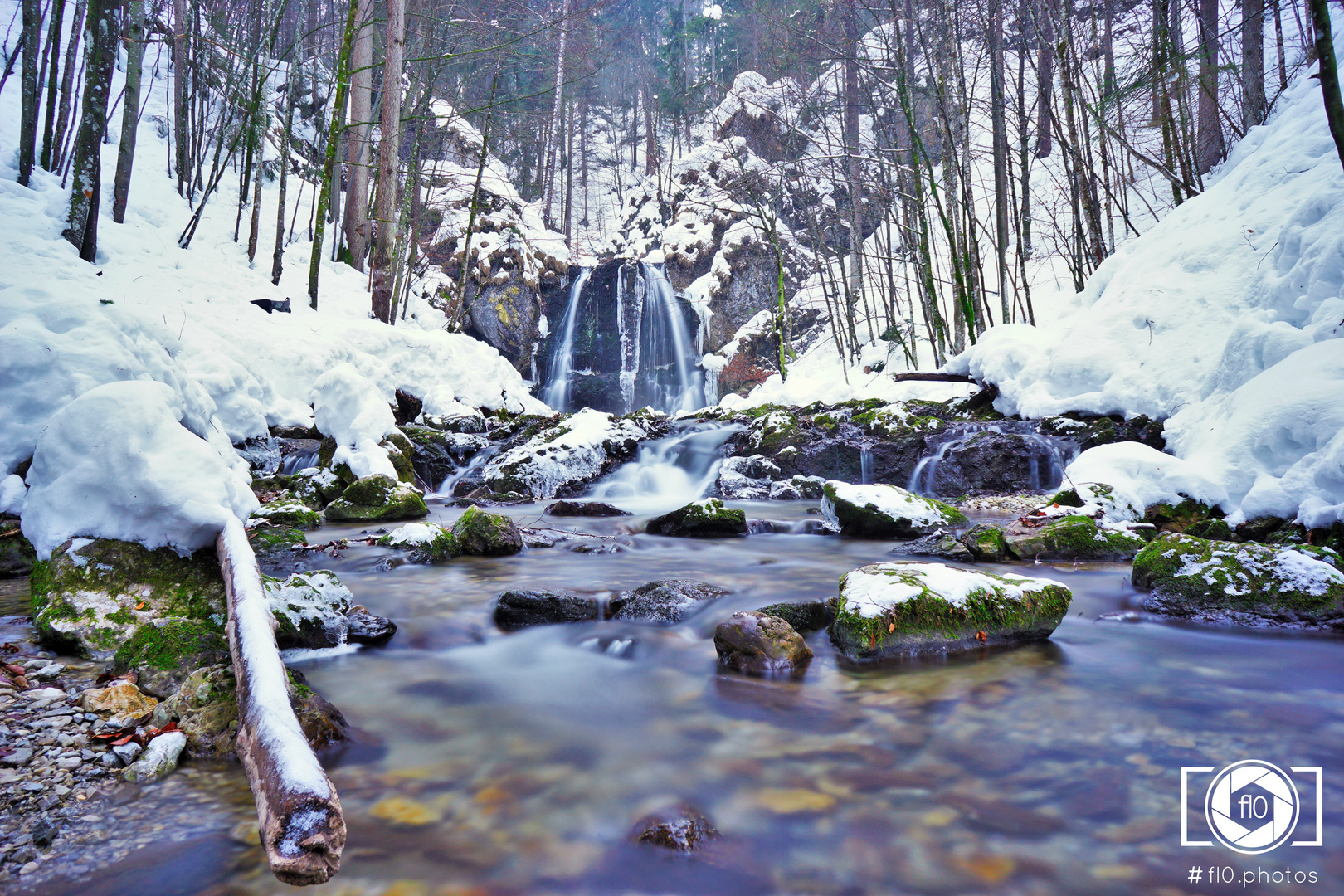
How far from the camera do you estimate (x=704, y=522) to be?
612 cm

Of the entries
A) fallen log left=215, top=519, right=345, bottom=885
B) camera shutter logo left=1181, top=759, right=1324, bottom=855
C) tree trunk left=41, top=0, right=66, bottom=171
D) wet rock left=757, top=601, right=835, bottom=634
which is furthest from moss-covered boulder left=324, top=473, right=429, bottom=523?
tree trunk left=41, top=0, right=66, bottom=171

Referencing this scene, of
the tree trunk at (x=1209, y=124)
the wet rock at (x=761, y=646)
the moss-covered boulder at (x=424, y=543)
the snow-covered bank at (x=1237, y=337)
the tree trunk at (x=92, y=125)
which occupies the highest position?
the tree trunk at (x=1209, y=124)

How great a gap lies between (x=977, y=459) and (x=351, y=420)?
741 cm

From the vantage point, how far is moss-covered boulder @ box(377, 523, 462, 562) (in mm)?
4816

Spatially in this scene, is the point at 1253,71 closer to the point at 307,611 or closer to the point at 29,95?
the point at 307,611

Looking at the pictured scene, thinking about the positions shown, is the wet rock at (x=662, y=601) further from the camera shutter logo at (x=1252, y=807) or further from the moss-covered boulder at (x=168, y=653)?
the camera shutter logo at (x=1252, y=807)

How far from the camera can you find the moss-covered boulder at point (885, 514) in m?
5.67

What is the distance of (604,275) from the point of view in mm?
21953

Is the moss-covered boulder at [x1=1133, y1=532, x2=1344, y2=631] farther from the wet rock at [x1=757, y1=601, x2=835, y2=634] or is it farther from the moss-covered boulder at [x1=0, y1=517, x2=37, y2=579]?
the moss-covered boulder at [x1=0, y1=517, x2=37, y2=579]

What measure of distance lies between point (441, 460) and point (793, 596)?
6.77 metres

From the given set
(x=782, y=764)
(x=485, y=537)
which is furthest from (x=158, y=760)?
(x=485, y=537)

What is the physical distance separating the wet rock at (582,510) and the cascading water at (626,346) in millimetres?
12592

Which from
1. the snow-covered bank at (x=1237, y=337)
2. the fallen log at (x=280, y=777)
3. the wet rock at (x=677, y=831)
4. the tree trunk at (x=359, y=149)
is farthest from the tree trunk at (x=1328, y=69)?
the tree trunk at (x=359, y=149)

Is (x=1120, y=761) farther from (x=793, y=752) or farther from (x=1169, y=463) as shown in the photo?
(x=1169, y=463)
